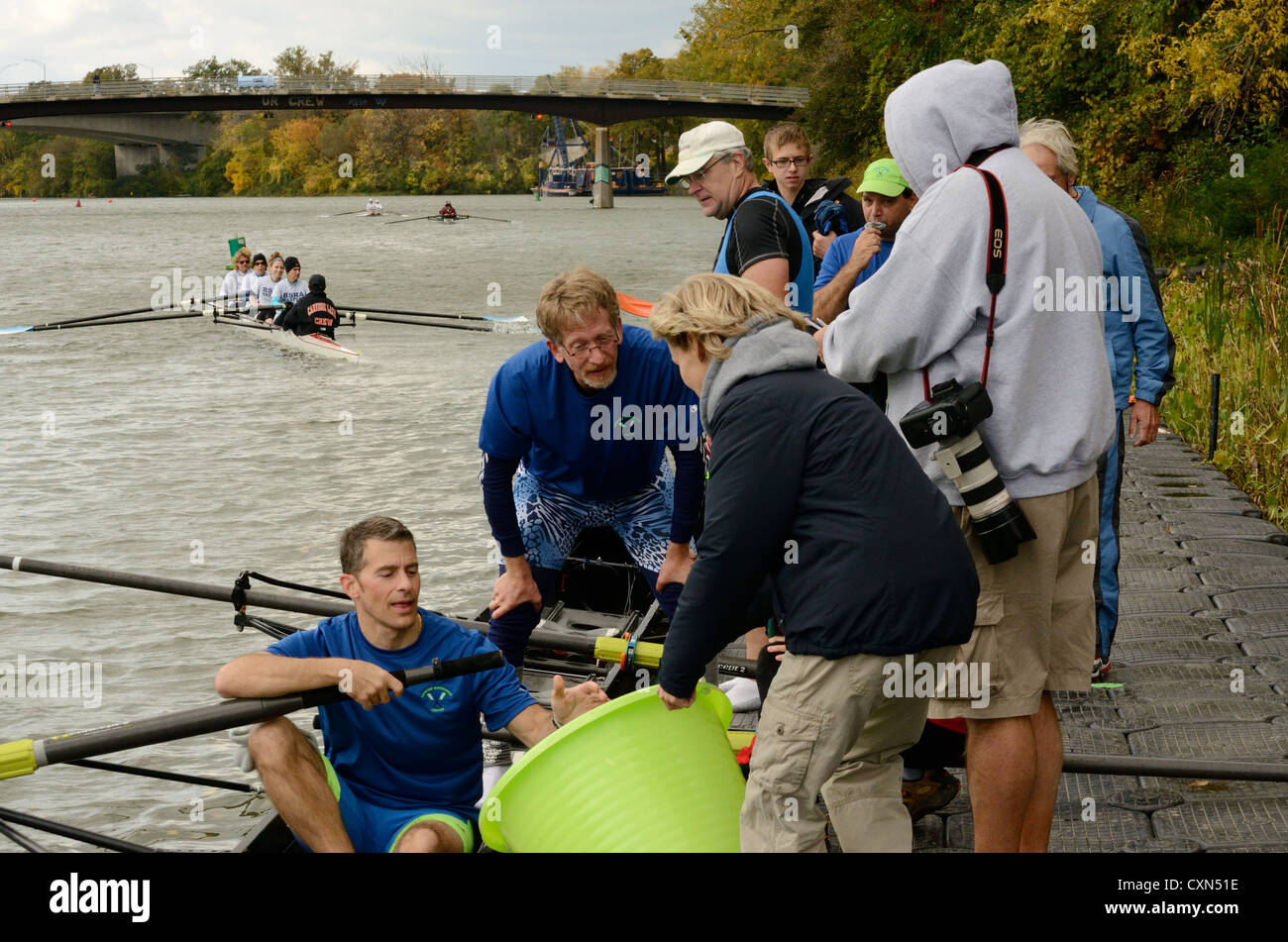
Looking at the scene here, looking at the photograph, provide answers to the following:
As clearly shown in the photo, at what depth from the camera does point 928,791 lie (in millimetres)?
4004

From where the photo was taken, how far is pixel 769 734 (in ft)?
9.52

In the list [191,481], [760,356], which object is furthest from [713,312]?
[191,481]

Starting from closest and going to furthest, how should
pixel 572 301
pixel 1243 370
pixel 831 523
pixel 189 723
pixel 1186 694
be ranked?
pixel 831 523
pixel 189 723
pixel 572 301
pixel 1186 694
pixel 1243 370

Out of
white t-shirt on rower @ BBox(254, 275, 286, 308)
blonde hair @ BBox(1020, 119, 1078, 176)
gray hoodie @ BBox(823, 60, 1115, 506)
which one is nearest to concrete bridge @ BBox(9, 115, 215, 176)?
white t-shirt on rower @ BBox(254, 275, 286, 308)

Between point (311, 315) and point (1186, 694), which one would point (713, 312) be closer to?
point (1186, 694)

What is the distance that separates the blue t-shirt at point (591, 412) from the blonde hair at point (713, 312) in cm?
161

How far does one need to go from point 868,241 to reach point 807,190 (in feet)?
3.81

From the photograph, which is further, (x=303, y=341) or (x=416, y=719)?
(x=303, y=341)

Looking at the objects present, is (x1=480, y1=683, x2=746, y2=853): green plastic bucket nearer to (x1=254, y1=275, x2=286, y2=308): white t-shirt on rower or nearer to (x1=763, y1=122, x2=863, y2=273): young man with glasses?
(x1=763, y1=122, x2=863, y2=273): young man with glasses

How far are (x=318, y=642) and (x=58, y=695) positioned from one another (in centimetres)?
516

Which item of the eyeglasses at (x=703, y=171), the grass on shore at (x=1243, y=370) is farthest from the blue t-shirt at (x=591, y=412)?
the grass on shore at (x=1243, y=370)

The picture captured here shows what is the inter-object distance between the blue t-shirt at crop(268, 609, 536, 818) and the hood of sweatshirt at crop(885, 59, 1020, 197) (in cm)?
192

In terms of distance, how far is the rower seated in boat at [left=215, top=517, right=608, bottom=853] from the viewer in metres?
3.72
